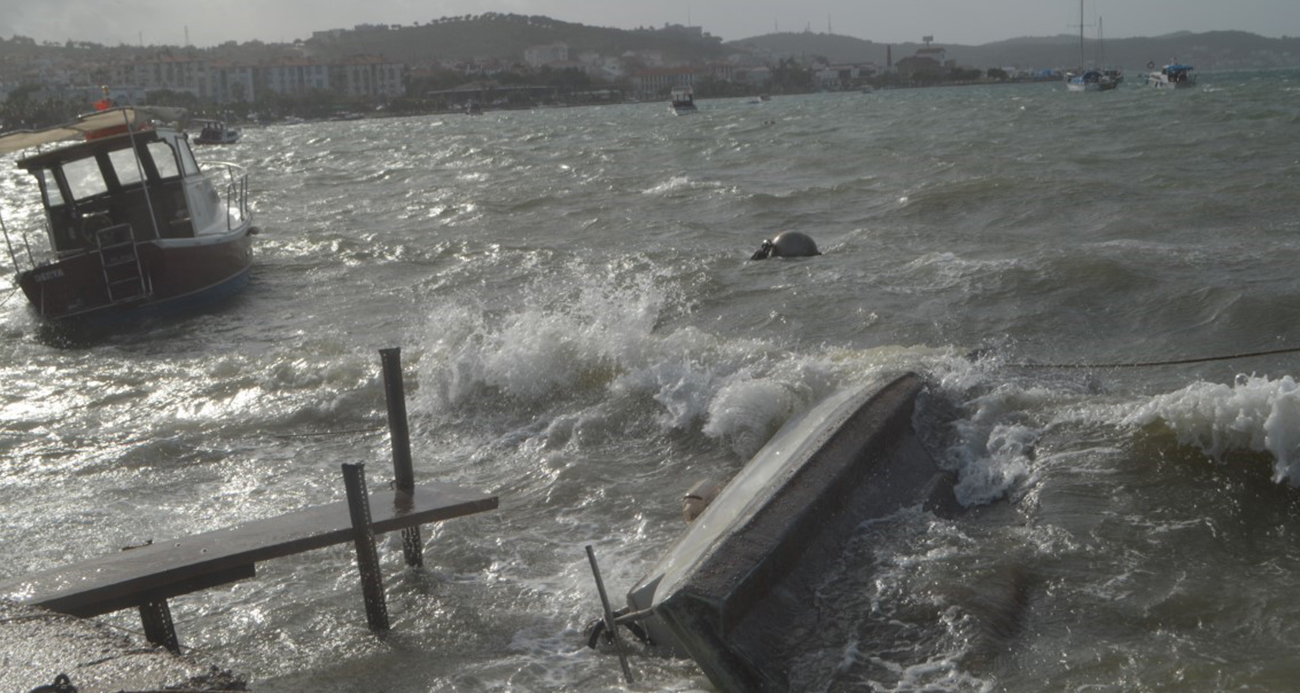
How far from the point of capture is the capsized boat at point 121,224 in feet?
61.9

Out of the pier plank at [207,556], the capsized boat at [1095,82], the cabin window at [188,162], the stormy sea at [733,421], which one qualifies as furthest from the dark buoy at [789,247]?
the capsized boat at [1095,82]

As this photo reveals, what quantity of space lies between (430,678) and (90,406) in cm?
859

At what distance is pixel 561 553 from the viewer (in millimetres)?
8594

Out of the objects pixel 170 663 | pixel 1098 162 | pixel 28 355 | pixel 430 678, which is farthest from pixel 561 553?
pixel 1098 162

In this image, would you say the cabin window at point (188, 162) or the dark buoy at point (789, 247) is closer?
the dark buoy at point (789, 247)

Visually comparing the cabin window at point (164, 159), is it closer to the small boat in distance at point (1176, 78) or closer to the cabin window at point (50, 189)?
the cabin window at point (50, 189)

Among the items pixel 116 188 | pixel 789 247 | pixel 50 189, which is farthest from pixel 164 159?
pixel 789 247

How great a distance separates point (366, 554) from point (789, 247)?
510 inches

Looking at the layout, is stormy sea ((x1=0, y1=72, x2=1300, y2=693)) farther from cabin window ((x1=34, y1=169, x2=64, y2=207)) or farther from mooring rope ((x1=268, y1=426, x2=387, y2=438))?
cabin window ((x1=34, y1=169, x2=64, y2=207))

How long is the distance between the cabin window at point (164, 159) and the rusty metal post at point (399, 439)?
46.5 feet

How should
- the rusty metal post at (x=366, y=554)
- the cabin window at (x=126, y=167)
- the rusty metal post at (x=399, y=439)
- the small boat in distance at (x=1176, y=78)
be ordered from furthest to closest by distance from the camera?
the small boat in distance at (x=1176, y=78) → the cabin window at (x=126, y=167) → the rusty metal post at (x=399, y=439) → the rusty metal post at (x=366, y=554)

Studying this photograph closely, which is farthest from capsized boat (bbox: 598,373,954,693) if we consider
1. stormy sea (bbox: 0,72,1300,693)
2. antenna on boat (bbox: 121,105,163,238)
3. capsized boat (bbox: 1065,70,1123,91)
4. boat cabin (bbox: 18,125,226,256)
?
capsized boat (bbox: 1065,70,1123,91)

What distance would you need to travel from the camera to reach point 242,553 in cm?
707

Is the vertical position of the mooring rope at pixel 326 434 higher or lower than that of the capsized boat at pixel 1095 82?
lower
